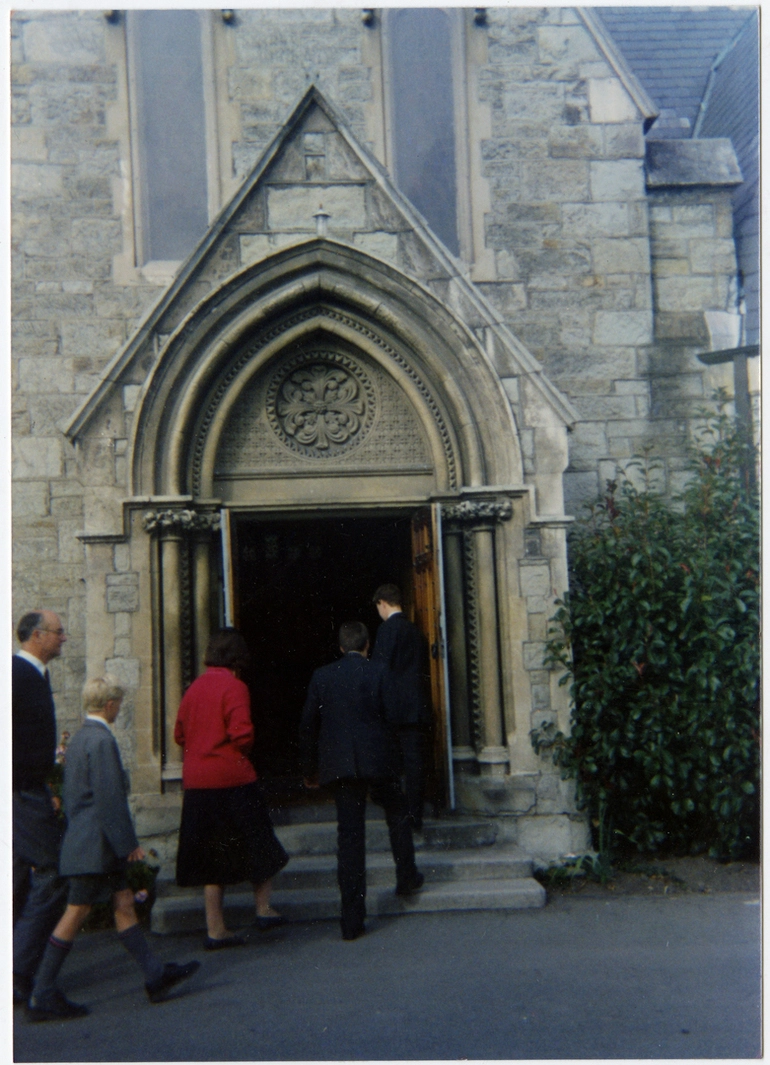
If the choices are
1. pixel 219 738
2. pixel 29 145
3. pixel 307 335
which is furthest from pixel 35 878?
pixel 29 145

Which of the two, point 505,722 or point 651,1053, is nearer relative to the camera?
point 651,1053

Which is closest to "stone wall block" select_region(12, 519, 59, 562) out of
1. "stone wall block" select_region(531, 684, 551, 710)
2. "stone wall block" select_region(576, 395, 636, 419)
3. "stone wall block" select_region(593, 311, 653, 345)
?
"stone wall block" select_region(531, 684, 551, 710)

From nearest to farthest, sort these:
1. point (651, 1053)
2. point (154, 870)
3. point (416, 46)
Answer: point (651, 1053)
point (154, 870)
point (416, 46)

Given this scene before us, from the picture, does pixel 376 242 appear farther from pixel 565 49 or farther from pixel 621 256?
pixel 565 49

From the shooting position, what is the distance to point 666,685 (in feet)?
20.0

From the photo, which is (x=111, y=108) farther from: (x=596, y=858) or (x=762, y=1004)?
(x=762, y=1004)

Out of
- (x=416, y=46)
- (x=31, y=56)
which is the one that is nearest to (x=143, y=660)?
(x=31, y=56)

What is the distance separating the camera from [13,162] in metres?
7.07

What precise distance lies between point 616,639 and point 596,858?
4.70 ft

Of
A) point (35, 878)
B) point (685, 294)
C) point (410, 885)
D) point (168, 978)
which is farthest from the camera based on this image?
point (685, 294)

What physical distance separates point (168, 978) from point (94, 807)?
910mm

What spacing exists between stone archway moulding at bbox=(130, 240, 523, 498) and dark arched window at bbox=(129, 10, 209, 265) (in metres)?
1.39

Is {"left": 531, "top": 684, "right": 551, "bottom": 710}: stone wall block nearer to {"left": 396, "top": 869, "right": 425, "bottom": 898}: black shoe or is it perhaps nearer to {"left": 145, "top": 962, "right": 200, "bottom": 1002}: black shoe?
{"left": 396, "top": 869, "right": 425, "bottom": 898}: black shoe

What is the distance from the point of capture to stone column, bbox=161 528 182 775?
6051 mm
